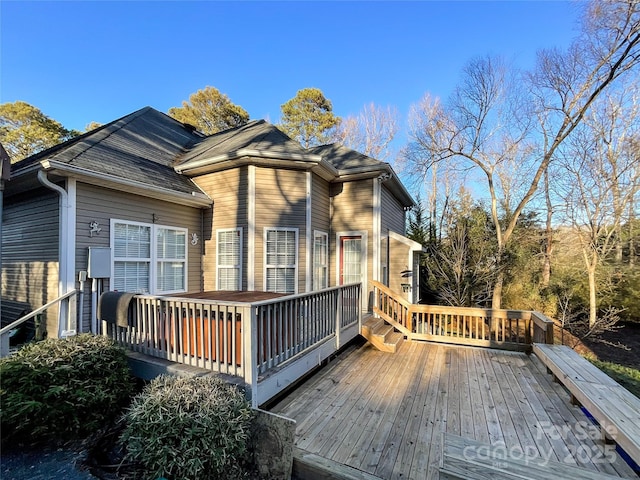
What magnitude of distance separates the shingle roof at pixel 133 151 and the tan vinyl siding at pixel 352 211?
3.53 m

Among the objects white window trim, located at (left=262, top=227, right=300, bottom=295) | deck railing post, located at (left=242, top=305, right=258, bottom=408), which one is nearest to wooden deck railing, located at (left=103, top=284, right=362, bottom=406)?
deck railing post, located at (left=242, top=305, right=258, bottom=408)

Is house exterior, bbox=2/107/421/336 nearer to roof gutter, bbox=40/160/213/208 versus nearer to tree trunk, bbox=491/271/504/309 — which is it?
roof gutter, bbox=40/160/213/208

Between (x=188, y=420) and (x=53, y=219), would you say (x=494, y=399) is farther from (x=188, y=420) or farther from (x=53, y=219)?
(x=53, y=219)

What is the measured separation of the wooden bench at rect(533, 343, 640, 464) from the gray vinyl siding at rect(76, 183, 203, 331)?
6.57 meters

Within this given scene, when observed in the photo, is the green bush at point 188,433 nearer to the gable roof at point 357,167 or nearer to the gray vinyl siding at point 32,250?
the gray vinyl siding at point 32,250

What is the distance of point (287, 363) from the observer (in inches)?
141

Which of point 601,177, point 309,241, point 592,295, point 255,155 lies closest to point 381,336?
point 309,241

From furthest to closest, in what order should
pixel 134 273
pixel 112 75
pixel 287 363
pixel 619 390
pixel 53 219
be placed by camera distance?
pixel 112 75 → pixel 134 273 → pixel 53 219 → pixel 287 363 → pixel 619 390

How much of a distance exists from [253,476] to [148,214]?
15.9 feet

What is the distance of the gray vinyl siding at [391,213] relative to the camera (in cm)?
772

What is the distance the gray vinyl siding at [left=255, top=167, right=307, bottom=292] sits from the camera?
622 cm

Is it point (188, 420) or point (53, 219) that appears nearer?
point (188, 420)

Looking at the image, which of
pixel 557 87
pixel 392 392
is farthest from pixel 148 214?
pixel 557 87

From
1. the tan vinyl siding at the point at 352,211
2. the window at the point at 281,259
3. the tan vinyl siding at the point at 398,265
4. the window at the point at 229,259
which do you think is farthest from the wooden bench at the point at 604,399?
the window at the point at 229,259
